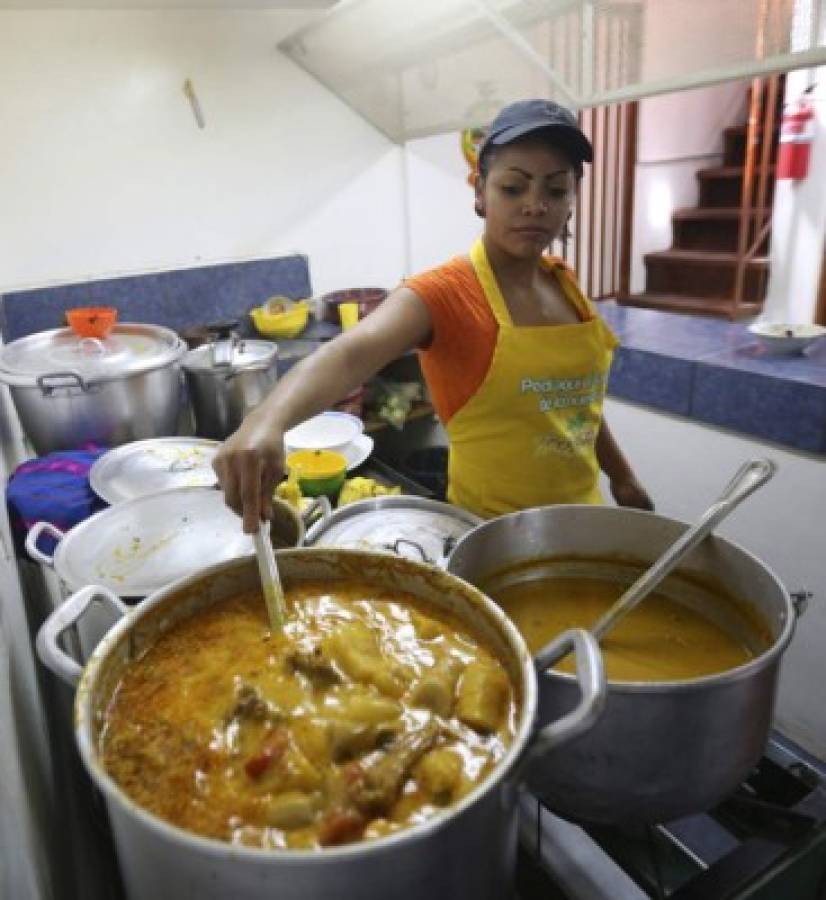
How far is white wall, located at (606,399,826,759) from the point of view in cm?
217

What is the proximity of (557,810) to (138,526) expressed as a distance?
2.78ft

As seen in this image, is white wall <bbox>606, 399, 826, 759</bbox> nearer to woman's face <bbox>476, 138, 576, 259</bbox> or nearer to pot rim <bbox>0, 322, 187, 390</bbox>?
woman's face <bbox>476, 138, 576, 259</bbox>

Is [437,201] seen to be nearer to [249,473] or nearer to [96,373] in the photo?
[96,373]

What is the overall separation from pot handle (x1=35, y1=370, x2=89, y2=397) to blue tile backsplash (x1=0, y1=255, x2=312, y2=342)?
110cm

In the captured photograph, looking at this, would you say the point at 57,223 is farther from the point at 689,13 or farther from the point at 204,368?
the point at 689,13

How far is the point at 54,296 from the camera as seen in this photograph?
2.78 m

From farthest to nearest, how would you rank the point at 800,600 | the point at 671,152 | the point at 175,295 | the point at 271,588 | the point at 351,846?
1. the point at 671,152
2. the point at 175,295
3. the point at 800,600
4. the point at 271,588
5. the point at 351,846

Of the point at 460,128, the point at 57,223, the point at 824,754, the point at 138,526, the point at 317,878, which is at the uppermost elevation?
the point at 460,128

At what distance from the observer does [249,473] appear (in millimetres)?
813

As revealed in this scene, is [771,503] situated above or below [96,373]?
below

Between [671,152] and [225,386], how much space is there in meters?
4.84

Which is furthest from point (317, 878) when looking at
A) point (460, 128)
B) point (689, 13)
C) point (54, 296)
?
point (460, 128)

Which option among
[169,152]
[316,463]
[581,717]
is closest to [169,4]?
[169,152]

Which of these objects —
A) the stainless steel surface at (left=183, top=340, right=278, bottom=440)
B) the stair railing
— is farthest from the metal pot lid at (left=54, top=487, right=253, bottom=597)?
the stair railing
